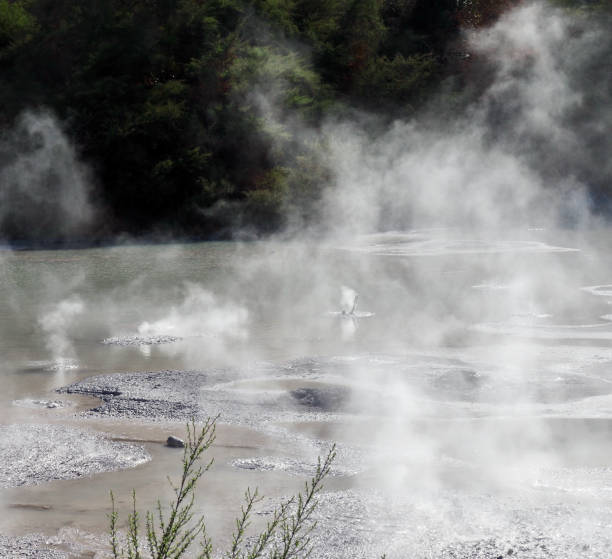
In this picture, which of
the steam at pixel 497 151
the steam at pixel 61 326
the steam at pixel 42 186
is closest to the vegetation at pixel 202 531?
the steam at pixel 61 326

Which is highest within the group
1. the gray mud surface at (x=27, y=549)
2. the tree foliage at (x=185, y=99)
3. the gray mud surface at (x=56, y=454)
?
the tree foliage at (x=185, y=99)

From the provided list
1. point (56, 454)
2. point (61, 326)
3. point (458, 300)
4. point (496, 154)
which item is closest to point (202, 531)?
point (56, 454)

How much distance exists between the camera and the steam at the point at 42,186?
91.7 feet

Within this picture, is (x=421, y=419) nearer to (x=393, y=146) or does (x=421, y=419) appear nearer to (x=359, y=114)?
(x=393, y=146)

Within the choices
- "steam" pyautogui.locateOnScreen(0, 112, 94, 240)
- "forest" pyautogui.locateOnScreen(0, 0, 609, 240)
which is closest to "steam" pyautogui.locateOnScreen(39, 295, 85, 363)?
"forest" pyautogui.locateOnScreen(0, 0, 609, 240)

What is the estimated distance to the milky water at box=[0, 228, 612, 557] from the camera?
16.5 feet

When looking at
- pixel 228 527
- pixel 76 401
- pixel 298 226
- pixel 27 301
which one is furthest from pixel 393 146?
pixel 228 527

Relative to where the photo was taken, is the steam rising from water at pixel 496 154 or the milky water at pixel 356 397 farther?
the steam rising from water at pixel 496 154

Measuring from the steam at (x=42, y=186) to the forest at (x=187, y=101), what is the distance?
13 cm

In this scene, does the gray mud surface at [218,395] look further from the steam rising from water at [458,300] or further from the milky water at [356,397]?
the steam rising from water at [458,300]

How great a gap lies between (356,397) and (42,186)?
22298mm

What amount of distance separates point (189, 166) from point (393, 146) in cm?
593

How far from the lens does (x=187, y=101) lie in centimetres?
2967

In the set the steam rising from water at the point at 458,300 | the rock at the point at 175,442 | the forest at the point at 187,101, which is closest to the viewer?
the steam rising from water at the point at 458,300
